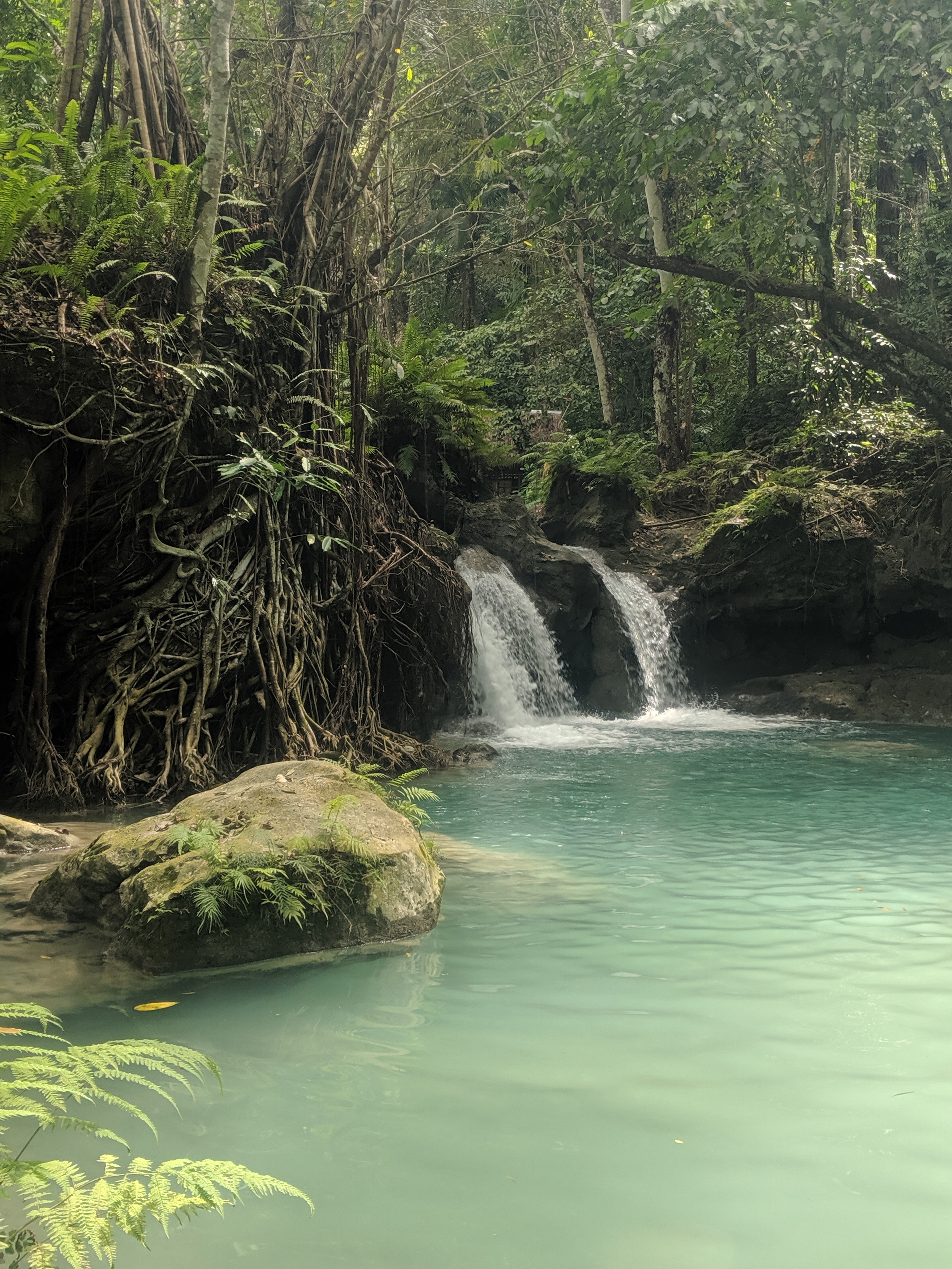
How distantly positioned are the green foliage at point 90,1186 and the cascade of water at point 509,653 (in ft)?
33.8

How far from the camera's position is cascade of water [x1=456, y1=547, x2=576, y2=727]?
1295 centimetres

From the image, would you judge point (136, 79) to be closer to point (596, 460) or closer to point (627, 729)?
point (627, 729)

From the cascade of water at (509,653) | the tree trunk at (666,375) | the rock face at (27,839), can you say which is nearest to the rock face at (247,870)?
the rock face at (27,839)

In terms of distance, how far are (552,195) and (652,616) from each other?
592 centimetres

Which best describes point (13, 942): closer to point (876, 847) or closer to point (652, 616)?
point (876, 847)

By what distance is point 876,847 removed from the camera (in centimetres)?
625

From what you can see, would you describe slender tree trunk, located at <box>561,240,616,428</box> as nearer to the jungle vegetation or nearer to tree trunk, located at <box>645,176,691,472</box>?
tree trunk, located at <box>645,176,691,472</box>

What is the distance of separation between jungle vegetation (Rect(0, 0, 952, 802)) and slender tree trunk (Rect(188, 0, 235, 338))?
0.07 ft

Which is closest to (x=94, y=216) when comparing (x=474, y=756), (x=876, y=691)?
(x=474, y=756)

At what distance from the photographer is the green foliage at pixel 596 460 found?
52.7 ft

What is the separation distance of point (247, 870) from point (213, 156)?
505 cm

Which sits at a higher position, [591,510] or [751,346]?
[751,346]

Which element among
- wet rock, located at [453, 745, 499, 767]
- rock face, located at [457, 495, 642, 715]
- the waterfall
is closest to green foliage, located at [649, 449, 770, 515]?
the waterfall

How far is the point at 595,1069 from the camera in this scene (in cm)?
312
